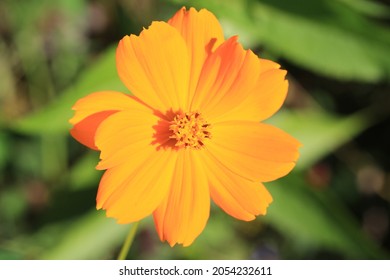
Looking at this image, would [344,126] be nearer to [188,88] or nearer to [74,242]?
[188,88]

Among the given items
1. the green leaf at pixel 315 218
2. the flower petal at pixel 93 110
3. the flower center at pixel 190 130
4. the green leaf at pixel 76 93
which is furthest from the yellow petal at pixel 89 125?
the green leaf at pixel 315 218

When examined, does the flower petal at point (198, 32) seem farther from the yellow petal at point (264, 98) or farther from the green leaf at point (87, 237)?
the green leaf at point (87, 237)

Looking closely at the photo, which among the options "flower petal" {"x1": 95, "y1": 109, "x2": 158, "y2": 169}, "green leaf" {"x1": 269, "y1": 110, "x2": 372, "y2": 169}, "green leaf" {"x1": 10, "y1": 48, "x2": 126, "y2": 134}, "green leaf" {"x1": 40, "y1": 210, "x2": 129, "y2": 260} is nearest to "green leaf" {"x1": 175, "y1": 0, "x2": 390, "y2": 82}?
"green leaf" {"x1": 269, "y1": 110, "x2": 372, "y2": 169}

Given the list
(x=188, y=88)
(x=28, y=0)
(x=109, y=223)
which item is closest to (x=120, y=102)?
(x=188, y=88)

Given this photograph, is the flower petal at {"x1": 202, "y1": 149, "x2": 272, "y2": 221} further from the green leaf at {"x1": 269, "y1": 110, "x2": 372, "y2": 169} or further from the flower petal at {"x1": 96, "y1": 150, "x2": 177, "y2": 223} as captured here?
the green leaf at {"x1": 269, "y1": 110, "x2": 372, "y2": 169}

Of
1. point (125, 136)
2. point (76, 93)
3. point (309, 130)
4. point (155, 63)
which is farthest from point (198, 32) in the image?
point (309, 130)
